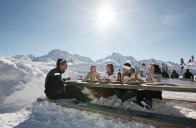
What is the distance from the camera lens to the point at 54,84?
26.7ft

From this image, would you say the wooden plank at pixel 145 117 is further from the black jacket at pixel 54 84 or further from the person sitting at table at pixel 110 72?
the person sitting at table at pixel 110 72

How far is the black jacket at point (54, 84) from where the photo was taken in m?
8.13

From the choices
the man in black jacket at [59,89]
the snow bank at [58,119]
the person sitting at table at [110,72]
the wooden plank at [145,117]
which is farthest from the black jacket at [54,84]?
the person sitting at table at [110,72]

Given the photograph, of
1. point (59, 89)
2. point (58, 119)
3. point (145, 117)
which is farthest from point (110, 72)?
point (145, 117)

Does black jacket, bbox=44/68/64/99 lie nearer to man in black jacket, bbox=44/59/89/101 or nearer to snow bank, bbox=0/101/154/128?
man in black jacket, bbox=44/59/89/101

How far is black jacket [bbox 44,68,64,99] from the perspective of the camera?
8.13 m

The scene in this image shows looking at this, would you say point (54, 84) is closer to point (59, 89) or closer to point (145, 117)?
point (59, 89)

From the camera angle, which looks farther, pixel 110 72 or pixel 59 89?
pixel 110 72

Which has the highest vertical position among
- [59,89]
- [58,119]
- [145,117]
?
[59,89]

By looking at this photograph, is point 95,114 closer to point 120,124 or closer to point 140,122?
point 120,124

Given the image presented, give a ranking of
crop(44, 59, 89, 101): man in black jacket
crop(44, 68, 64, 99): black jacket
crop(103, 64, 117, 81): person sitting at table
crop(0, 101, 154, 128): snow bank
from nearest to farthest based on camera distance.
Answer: crop(0, 101, 154, 128): snow bank → crop(44, 59, 89, 101): man in black jacket → crop(44, 68, 64, 99): black jacket → crop(103, 64, 117, 81): person sitting at table

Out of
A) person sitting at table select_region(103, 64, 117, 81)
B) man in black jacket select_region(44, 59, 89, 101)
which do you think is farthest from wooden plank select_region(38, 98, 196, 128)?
person sitting at table select_region(103, 64, 117, 81)

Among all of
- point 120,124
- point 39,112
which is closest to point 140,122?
point 120,124

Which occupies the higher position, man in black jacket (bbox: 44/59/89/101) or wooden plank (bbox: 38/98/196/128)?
man in black jacket (bbox: 44/59/89/101)
